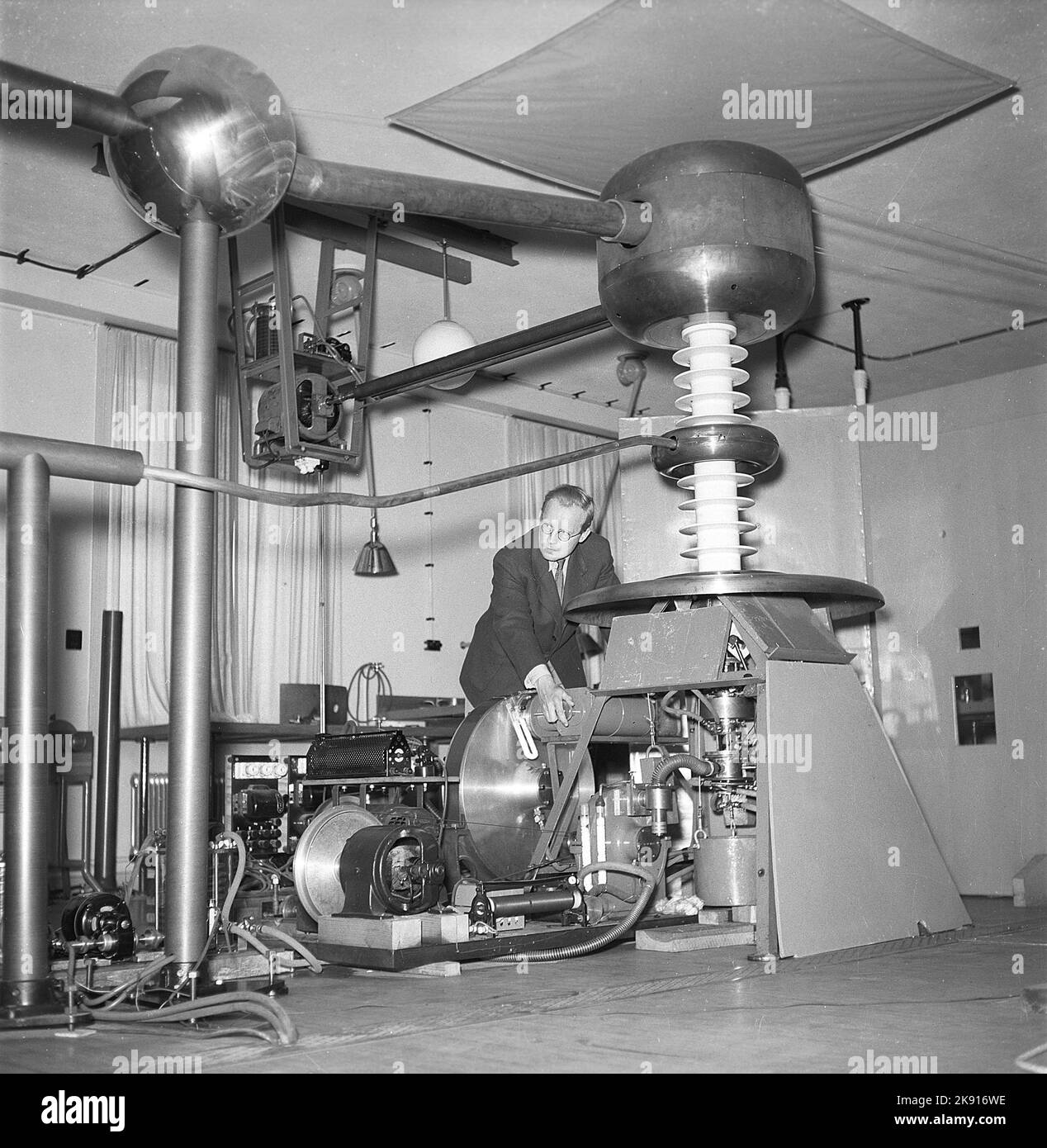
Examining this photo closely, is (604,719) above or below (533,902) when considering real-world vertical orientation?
above

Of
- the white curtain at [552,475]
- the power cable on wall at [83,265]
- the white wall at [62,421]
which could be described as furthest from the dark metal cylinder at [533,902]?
the white curtain at [552,475]

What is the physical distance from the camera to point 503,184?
5.88 m

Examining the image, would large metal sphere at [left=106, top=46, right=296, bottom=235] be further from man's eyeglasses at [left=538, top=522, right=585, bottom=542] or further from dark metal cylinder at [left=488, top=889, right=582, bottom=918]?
man's eyeglasses at [left=538, top=522, right=585, bottom=542]

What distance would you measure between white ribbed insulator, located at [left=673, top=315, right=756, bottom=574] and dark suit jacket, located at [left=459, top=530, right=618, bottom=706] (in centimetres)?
108

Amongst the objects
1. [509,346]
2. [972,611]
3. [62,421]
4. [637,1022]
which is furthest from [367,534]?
[637,1022]

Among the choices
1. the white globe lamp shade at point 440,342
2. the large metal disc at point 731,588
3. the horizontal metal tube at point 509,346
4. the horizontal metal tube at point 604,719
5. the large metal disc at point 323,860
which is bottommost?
the large metal disc at point 323,860

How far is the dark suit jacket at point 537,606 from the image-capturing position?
13.7 feet

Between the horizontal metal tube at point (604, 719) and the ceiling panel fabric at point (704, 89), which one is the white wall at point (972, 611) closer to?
the ceiling panel fabric at point (704, 89)

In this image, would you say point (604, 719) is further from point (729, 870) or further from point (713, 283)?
point (713, 283)

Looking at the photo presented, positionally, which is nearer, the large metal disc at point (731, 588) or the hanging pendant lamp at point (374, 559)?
the large metal disc at point (731, 588)

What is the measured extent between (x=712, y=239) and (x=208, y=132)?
1205 mm

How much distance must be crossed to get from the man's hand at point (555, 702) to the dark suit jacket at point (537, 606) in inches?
10.7
